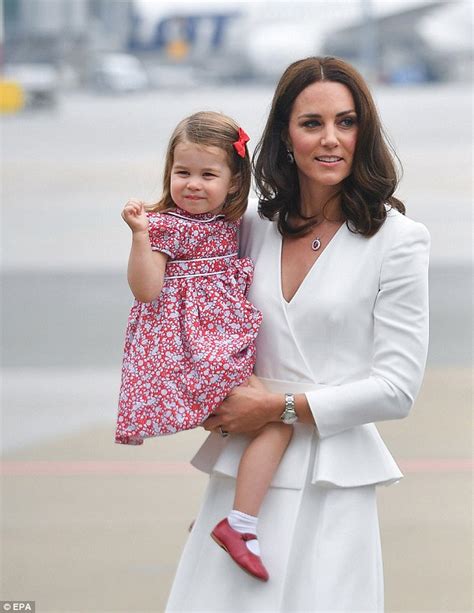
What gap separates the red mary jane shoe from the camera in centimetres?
245

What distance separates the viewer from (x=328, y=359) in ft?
8.23

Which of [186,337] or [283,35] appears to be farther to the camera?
[283,35]

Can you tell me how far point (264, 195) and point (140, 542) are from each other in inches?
95.3

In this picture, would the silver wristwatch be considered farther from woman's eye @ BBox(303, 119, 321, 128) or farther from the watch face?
woman's eye @ BBox(303, 119, 321, 128)

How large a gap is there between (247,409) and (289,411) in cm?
9

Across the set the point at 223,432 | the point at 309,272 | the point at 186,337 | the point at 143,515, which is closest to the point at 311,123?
the point at 309,272

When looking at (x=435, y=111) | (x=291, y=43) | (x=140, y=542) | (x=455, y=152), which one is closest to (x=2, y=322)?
(x=140, y=542)

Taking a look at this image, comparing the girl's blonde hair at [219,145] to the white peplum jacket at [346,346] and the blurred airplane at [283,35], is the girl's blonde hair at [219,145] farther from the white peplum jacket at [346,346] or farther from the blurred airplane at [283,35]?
the blurred airplane at [283,35]

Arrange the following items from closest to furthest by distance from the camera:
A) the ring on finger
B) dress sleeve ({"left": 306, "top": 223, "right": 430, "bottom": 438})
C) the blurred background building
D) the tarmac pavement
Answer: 1. dress sleeve ({"left": 306, "top": 223, "right": 430, "bottom": 438})
2. the ring on finger
3. the tarmac pavement
4. the blurred background building

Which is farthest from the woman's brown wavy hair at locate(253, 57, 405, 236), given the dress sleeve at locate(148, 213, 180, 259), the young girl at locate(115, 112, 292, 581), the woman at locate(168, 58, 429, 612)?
the dress sleeve at locate(148, 213, 180, 259)

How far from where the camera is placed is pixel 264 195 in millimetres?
2670

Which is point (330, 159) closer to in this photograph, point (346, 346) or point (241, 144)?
point (241, 144)

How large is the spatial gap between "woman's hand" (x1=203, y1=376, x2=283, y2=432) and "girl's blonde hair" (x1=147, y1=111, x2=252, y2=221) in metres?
0.41

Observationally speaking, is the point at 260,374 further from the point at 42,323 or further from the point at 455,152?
the point at 455,152
